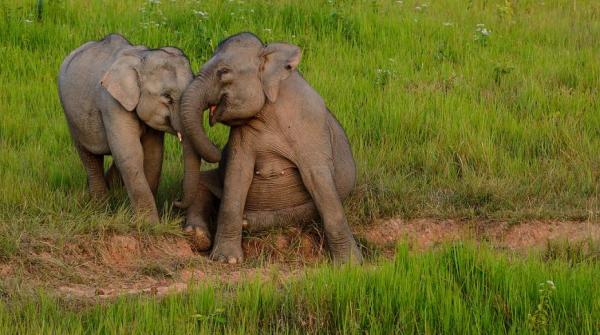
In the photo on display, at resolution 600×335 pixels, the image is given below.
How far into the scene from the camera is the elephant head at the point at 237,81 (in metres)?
8.09

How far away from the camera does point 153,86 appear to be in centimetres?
830

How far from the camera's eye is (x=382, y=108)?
10.7 metres

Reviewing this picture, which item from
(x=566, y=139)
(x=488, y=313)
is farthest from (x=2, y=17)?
(x=488, y=313)

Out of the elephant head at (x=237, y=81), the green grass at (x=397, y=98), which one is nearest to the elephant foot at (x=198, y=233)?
the green grass at (x=397, y=98)

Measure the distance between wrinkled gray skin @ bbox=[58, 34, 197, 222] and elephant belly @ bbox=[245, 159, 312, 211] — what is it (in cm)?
67

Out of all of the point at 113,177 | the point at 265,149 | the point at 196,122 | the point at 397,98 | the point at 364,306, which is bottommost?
the point at 113,177

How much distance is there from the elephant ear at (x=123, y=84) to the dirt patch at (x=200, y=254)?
876 millimetres

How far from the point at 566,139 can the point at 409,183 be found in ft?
4.89

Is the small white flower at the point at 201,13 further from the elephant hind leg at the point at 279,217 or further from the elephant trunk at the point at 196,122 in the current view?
the elephant trunk at the point at 196,122

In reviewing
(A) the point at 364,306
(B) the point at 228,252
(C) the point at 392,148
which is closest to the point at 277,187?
(B) the point at 228,252

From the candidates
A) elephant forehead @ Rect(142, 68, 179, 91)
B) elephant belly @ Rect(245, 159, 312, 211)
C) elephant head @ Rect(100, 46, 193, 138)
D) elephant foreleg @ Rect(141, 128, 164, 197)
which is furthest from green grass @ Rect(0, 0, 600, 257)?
elephant forehead @ Rect(142, 68, 179, 91)

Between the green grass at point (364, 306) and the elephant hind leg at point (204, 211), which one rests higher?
the green grass at point (364, 306)

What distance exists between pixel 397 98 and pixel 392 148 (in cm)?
72

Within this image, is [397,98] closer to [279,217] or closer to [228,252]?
[279,217]
